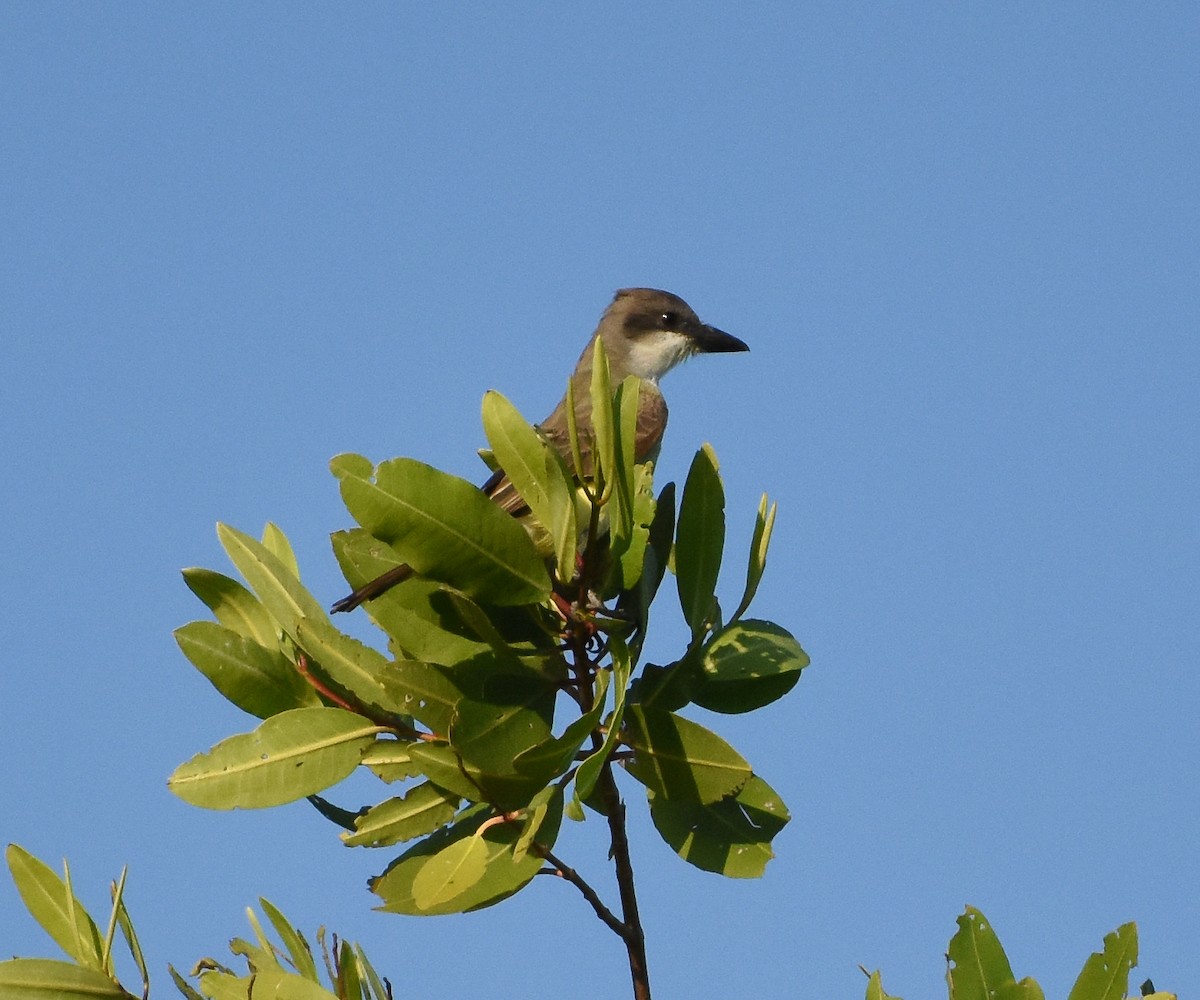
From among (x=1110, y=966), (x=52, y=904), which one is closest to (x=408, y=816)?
(x=52, y=904)

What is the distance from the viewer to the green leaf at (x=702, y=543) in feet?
9.28

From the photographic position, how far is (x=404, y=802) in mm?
2758

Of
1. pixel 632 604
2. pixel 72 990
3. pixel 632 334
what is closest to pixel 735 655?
pixel 632 604

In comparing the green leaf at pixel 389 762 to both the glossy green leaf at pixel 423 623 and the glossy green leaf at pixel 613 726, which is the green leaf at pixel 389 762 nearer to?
the glossy green leaf at pixel 423 623

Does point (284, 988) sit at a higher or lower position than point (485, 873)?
lower

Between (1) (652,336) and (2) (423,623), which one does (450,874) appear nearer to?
(2) (423,623)

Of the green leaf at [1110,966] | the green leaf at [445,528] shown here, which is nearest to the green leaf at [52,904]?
the green leaf at [445,528]

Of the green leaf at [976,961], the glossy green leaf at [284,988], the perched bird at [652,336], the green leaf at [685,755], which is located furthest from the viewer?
the perched bird at [652,336]

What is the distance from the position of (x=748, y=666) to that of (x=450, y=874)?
0.65 metres

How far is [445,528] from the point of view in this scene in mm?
2527

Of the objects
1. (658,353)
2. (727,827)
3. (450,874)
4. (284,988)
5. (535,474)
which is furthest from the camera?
(658,353)

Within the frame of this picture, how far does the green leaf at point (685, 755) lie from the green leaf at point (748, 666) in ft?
0.31

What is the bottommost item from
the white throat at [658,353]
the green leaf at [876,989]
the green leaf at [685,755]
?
the green leaf at [876,989]

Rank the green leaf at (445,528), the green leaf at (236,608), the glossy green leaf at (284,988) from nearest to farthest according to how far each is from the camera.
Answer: the glossy green leaf at (284,988)
the green leaf at (445,528)
the green leaf at (236,608)
